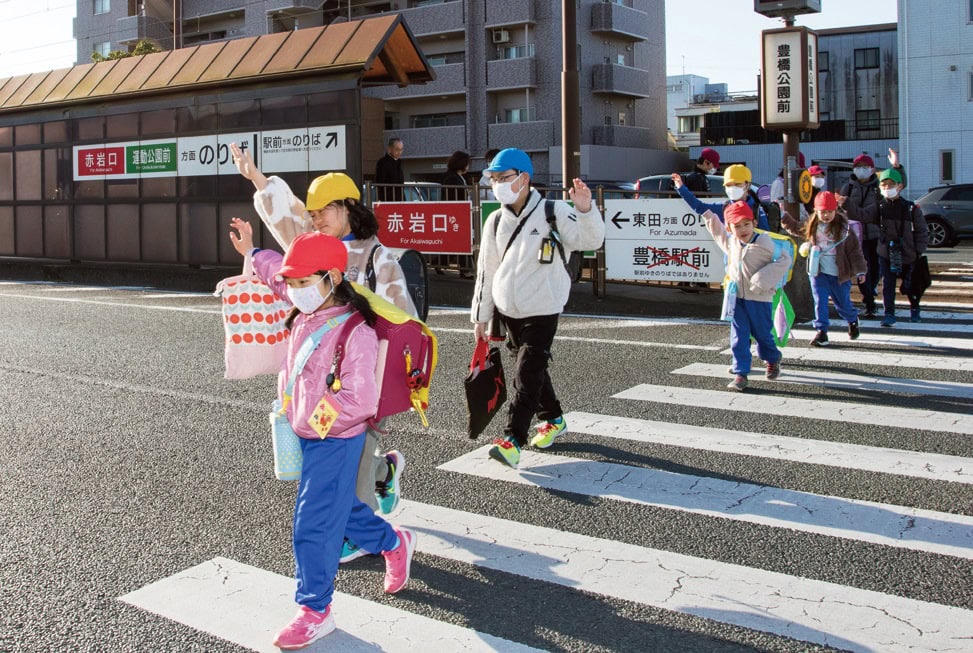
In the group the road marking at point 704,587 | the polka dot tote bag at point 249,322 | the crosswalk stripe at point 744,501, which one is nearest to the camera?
the road marking at point 704,587

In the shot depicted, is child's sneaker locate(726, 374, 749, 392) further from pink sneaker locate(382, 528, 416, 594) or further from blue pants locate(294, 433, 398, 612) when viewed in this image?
blue pants locate(294, 433, 398, 612)

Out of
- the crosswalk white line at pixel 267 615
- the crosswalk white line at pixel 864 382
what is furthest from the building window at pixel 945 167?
the crosswalk white line at pixel 267 615

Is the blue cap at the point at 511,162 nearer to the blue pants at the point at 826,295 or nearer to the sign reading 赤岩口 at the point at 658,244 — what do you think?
the blue pants at the point at 826,295

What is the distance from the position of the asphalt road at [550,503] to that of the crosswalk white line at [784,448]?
0.03 meters

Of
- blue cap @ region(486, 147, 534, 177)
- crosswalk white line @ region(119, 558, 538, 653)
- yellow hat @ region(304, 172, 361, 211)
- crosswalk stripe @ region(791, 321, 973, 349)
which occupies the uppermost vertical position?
blue cap @ region(486, 147, 534, 177)

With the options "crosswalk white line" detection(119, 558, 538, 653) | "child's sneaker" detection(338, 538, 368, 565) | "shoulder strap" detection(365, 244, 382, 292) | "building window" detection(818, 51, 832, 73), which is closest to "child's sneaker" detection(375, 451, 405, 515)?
"child's sneaker" detection(338, 538, 368, 565)

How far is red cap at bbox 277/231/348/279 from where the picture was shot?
3275 millimetres

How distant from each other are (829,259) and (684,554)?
6.21 m

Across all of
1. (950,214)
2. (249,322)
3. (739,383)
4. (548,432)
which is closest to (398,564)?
(249,322)

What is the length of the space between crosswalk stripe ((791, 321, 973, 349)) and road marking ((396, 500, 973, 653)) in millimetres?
6444

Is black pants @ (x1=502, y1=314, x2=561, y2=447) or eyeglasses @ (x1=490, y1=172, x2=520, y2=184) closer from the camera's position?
eyeglasses @ (x1=490, y1=172, x2=520, y2=184)

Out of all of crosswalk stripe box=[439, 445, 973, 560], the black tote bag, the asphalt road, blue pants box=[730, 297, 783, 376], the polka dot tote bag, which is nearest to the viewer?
the asphalt road

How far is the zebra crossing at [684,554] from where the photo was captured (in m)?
3.45

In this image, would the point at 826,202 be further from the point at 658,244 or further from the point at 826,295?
the point at 658,244
